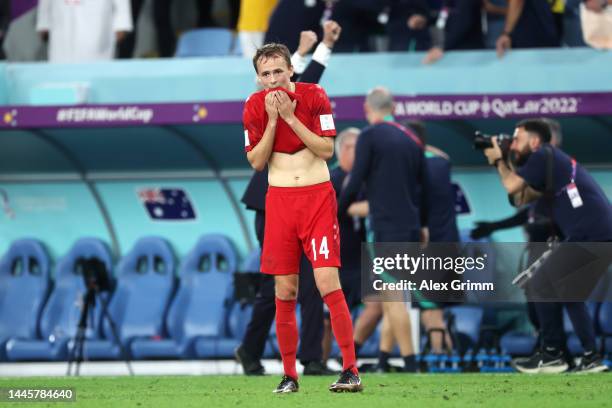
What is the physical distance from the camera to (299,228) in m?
6.86

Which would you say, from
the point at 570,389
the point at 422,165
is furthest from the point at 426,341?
the point at 570,389

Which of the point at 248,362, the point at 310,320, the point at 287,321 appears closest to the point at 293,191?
the point at 287,321

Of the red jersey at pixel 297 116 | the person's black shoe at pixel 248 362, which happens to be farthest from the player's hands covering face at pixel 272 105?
the person's black shoe at pixel 248 362

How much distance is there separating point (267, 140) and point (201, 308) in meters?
6.06

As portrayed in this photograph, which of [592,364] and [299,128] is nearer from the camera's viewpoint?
[299,128]

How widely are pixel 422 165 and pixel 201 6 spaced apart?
18.0ft

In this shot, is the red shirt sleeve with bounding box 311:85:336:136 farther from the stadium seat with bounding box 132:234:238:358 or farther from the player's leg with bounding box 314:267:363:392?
the stadium seat with bounding box 132:234:238:358

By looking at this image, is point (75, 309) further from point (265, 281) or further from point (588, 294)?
point (588, 294)

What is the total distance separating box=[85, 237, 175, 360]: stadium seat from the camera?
12.6m

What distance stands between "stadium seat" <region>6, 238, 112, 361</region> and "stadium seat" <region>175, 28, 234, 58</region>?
6.99ft

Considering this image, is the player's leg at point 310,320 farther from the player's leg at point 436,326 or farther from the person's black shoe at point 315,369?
the player's leg at point 436,326

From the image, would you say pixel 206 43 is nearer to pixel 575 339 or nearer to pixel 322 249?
pixel 575 339

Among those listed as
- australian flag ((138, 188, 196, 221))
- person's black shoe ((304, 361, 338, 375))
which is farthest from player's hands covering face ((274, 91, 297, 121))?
australian flag ((138, 188, 196, 221))

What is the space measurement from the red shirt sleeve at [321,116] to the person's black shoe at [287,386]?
49.7 inches
